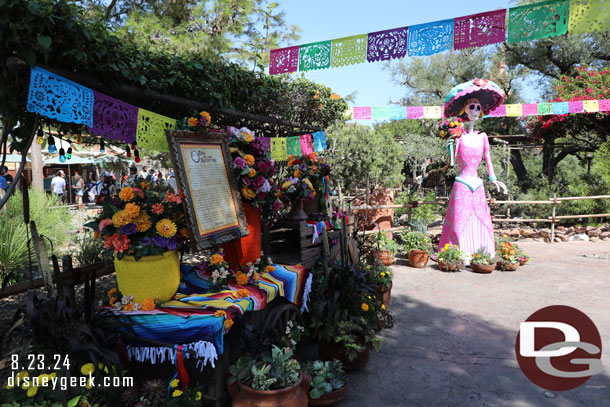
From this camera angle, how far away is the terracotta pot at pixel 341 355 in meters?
3.30

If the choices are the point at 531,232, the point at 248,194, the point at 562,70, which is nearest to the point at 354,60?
the point at 248,194

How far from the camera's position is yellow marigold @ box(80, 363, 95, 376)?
2057mm

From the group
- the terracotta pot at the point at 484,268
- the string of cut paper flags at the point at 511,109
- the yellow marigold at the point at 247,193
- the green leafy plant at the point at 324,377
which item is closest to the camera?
the green leafy plant at the point at 324,377

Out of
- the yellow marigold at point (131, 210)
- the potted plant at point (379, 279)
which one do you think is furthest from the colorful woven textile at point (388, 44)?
the yellow marigold at point (131, 210)

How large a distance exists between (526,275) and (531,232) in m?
4.33

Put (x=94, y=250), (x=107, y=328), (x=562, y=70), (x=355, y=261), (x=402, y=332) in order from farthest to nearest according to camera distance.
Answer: (x=562, y=70), (x=94, y=250), (x=355, y=261), (x=402, y=332), (x=107, y=328)

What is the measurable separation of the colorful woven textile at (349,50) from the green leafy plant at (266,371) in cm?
465

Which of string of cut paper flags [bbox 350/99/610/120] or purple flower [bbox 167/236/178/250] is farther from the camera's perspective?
string of cut paper flags [bbox 350/99/610/120]

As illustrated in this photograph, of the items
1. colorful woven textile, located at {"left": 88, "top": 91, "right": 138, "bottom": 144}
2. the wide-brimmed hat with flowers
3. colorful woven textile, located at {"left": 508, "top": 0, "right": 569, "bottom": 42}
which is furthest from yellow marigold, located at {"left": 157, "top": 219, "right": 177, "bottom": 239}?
the wide-brimmed hat with flowers

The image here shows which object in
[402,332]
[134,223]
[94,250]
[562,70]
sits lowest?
[402,332]

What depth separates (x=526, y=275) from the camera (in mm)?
6668

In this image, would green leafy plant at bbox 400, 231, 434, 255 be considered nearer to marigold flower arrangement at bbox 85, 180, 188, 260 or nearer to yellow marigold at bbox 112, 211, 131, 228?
marigold flower arrangement at bbox 85, 180, 188, 260

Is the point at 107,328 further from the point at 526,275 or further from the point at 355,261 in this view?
the point at 526,275

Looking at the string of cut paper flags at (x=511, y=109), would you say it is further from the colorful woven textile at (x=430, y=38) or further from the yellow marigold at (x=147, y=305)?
the yellow marigold at (x=147, y=305)
